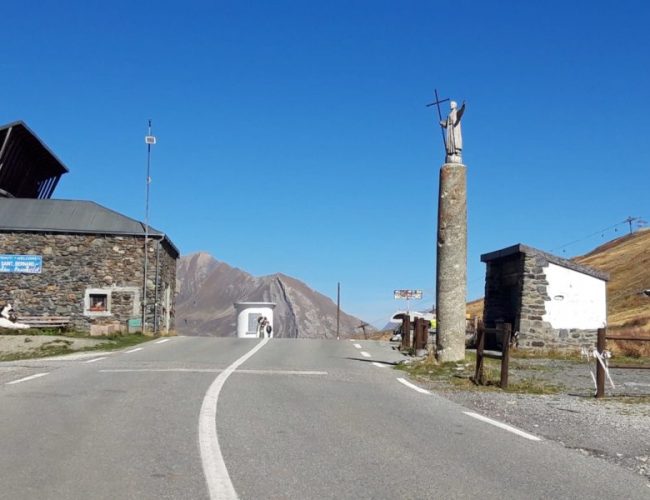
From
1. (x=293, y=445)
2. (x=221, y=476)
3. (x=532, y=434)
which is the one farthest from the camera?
(x=532, y=434)

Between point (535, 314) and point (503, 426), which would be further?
point (535, 314)

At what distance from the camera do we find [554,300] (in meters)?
26.4

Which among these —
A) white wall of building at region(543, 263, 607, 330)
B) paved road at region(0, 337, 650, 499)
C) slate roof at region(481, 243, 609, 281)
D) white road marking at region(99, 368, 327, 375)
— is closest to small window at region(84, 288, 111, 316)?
slate roof at region(481, 243, 609, 281)

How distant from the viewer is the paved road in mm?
5766

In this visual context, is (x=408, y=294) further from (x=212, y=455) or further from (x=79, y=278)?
(x=212, y=455)

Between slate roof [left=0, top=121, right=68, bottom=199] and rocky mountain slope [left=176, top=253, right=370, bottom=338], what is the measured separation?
157 ft

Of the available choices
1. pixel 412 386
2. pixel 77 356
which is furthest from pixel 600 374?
pixel 77 356

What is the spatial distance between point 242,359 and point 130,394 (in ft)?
25.3

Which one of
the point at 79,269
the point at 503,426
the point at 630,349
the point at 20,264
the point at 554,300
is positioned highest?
the point at 20,264

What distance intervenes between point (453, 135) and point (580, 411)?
33.2 ft

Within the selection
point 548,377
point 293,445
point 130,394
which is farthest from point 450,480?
point 548,377

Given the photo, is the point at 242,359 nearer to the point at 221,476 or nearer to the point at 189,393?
the point at 189,393

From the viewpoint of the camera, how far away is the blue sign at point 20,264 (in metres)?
34.3

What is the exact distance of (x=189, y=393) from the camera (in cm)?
1123
